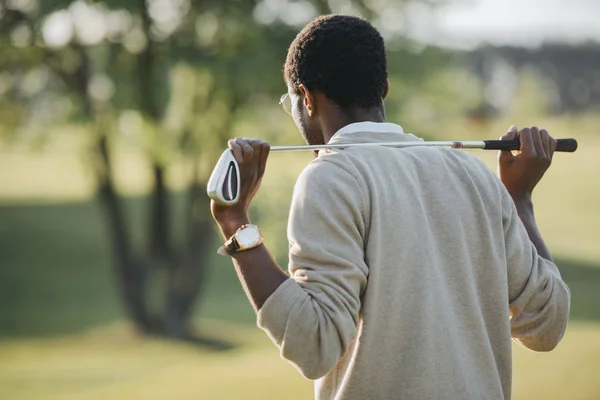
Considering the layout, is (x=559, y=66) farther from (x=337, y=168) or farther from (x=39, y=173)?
(x=337, y=168)

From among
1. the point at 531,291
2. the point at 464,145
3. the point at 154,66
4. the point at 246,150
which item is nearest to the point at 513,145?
the point at 464,145

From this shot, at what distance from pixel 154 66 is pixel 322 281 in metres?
14.2

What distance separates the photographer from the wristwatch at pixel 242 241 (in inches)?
73.5

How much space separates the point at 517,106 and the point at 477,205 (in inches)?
2442

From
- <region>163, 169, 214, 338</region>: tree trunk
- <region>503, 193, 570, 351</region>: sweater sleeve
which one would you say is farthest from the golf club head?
<region>163, 169, 214, 338</region>: tree trunk

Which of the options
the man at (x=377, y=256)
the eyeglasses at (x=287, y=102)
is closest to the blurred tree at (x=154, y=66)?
the eyeglasses at (x=287, y=102)

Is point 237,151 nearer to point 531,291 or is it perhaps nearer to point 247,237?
point 247,237

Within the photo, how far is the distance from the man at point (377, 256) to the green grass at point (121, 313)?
5948 millimetres

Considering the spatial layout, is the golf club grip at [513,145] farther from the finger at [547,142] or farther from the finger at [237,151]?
the finger at [237,151]

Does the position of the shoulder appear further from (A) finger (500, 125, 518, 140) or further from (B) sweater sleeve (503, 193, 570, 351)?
(A) finger (500, 125, 518, 140)

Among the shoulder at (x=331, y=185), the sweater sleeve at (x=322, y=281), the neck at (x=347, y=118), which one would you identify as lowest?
the sweater sleeve at (x=322, y=281)

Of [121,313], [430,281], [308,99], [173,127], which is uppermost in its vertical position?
[308,99]

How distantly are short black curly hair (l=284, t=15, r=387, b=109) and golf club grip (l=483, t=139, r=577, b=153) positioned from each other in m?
0.36

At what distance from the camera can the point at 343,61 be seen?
2.00 metres
